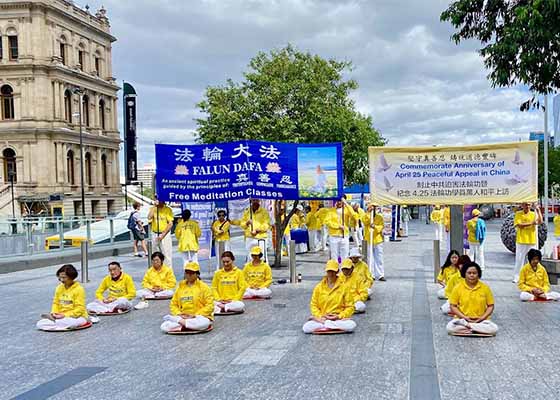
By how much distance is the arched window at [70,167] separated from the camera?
56.2 meters

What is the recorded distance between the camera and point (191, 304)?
8.65m

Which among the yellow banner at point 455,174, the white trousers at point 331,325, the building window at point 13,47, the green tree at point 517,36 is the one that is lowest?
the white trousers at point 331,325

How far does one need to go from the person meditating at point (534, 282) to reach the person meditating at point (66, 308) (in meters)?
7.29

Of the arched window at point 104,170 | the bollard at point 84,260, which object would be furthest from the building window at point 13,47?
the bollard at point 84,260

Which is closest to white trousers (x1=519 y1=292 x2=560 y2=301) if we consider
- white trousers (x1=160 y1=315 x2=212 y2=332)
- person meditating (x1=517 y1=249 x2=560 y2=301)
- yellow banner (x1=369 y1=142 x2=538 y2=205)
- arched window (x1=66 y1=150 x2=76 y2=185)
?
person meditating (x1=517 y1=249 x2=560 y2=301)

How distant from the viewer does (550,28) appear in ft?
24.8

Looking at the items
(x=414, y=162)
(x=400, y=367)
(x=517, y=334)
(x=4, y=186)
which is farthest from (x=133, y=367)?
(x=4, y=186)

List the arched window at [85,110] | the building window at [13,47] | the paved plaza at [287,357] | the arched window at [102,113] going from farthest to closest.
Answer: the arched window at [102,113], the arched window at [85,110], the building window at [13,47], the paved plaza at [287,357]

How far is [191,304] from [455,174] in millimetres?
6138

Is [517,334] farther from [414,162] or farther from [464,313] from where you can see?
[414,162]

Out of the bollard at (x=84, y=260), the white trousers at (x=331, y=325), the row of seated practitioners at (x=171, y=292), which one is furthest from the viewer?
the bollard at (x=84, y=260)

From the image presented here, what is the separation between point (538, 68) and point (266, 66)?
15.5 meters

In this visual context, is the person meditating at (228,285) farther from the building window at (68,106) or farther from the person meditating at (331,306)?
the building window at (68,106)

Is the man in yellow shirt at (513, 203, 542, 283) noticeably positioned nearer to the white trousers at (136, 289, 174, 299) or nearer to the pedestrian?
the white trousers at (136, 289, 174, 299)
